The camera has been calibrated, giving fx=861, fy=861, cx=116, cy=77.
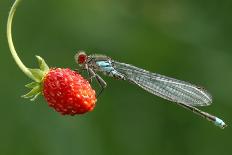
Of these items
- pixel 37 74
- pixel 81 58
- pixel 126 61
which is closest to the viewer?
pixel 37 74

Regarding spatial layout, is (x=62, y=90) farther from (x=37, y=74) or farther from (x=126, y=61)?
(x=126, y=61)

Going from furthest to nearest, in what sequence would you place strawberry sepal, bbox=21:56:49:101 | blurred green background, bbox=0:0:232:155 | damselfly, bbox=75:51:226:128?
1. blurred green background, bbox=0:0:232:155
2. damselfly, bbox=75:51:226:128
3. strawberry sepal, bbox=21:56:49:101

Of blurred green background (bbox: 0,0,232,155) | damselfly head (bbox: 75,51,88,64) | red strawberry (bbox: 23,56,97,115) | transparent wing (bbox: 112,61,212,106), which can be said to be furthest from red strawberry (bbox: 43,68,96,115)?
blurred green background (bbox: 0,0,232,155)

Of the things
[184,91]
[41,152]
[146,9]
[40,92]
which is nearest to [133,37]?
[146,9]

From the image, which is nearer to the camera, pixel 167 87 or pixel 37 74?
pixel 37 74

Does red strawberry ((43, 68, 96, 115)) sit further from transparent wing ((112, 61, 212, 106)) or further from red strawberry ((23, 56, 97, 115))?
transparent wing ((112, 61, 212, 106))

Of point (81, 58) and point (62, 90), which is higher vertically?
point (81, 58)

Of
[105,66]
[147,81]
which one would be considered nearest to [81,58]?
[105,66]
